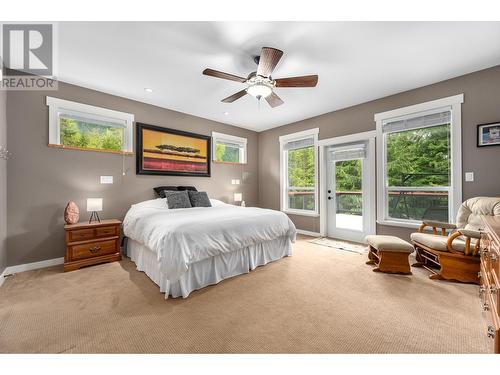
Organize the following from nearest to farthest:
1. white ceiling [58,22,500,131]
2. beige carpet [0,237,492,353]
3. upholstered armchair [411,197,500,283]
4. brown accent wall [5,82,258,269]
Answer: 1. beige carpet [0,237,492,353]
2. white ceiling [58,22,500,131]
3. upholstered armchair [411,197,500,283]
4. brown accent wall [5,82,258,269]

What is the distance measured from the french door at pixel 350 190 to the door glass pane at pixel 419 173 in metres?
0.33

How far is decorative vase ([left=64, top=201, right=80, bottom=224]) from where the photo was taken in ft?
9.53

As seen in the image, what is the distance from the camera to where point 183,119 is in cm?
438

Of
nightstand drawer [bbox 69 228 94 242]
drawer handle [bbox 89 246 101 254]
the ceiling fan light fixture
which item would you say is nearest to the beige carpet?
drawer handle [bbox 89 246 101 254]

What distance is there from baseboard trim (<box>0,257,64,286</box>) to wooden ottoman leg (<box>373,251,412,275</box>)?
4.50 metres

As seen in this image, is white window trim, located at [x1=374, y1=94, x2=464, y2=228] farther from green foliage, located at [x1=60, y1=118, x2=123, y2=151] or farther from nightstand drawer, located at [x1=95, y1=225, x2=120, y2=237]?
green foliage, located at [x1=60, y1=118, x2=123, y2=151]

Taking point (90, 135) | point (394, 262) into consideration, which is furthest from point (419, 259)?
point (90, 135)

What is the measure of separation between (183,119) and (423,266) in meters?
4.76

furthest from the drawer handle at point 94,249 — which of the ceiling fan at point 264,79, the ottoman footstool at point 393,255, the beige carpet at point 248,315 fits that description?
the ottoman footstool at point 393,255

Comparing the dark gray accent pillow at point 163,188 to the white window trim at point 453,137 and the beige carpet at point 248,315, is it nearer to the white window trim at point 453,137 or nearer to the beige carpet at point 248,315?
the beige carpet at point 248,315

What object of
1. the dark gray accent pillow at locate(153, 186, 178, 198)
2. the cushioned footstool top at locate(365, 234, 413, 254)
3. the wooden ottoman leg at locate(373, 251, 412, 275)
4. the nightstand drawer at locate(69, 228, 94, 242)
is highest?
the dark gray accent pillow at locate(153, 186, 178, 198)

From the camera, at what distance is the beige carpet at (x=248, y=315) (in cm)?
148

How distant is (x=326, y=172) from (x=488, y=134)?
2.38 meters
